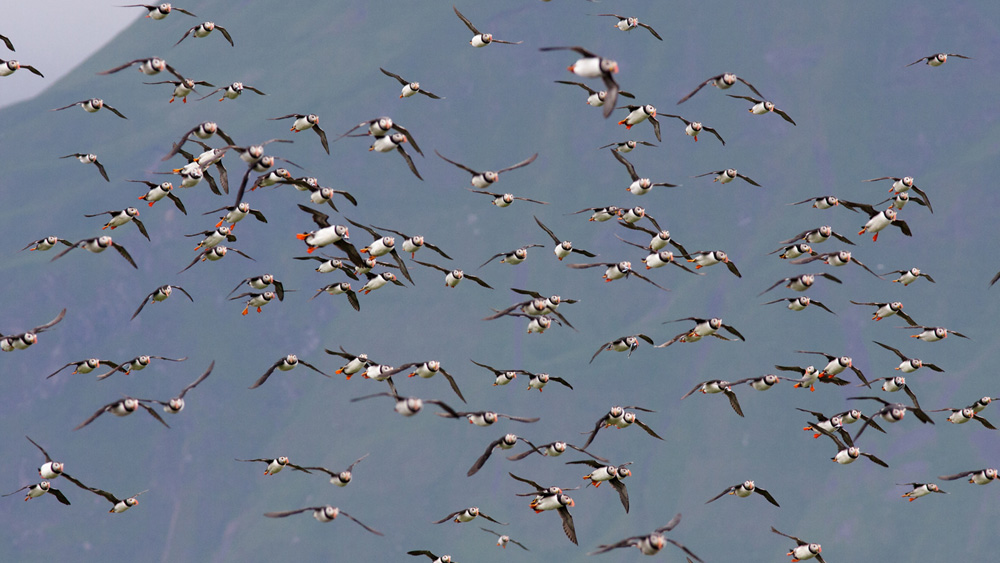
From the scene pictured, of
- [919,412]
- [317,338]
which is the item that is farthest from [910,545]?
[919,412]

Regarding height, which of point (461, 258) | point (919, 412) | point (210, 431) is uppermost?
point (919, 412)

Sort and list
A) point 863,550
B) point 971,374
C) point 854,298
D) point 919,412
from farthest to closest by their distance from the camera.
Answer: point 854,298
point 971,374
point 863,550
point 919,412

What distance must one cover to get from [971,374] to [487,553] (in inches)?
2751

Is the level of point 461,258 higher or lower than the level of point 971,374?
lower

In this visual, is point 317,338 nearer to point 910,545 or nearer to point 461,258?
point 461,258

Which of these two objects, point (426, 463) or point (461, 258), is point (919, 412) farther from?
point (461, 258)

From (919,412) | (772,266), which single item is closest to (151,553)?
(772,266)

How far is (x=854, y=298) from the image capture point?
177750mm

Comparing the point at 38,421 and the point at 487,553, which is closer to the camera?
the point at 487,553

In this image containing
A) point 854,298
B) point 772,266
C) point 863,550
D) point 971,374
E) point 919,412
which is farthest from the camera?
point 772,266

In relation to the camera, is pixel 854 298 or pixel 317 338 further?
pixel 317 338

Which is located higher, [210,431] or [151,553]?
[210,431]

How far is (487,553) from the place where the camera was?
161m

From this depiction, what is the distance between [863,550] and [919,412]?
110691 mm
